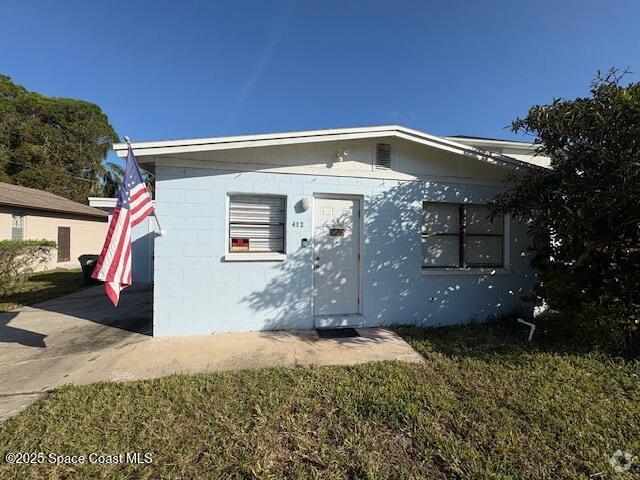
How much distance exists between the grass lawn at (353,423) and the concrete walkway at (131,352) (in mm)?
326

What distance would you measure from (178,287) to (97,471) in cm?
293

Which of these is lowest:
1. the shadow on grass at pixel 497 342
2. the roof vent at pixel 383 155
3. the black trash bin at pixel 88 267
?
the shadow on grass at pixel 497 342

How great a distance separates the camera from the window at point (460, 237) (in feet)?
19.6

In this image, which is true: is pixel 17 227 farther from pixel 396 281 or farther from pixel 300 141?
pixel 396 281

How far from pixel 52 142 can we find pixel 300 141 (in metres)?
34.5

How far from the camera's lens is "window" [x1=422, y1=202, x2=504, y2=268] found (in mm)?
5980

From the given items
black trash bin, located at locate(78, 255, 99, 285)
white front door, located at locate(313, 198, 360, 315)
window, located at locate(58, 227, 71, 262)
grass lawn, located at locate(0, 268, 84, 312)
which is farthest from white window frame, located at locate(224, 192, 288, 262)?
window, located at locate(58, 227, 71, 262)

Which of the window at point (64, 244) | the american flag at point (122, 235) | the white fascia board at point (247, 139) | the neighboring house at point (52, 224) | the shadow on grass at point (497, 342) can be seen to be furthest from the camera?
the window at point (64, 244)

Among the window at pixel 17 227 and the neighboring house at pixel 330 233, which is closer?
the neighboring house at pixel 330 233

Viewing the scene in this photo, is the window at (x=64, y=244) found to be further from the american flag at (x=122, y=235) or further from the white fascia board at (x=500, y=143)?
the white fascia board at (x=500, y=143)

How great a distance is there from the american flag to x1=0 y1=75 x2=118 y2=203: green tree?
101 ft

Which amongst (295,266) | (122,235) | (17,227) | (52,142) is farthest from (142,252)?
(52,142)

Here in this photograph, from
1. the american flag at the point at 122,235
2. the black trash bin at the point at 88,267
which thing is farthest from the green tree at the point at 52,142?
the american flag at the point at 122,235

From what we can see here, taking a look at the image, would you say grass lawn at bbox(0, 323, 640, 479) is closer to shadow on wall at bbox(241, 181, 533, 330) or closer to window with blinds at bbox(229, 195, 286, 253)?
shadow on wall at bbox(241, 181, 533, 330)
